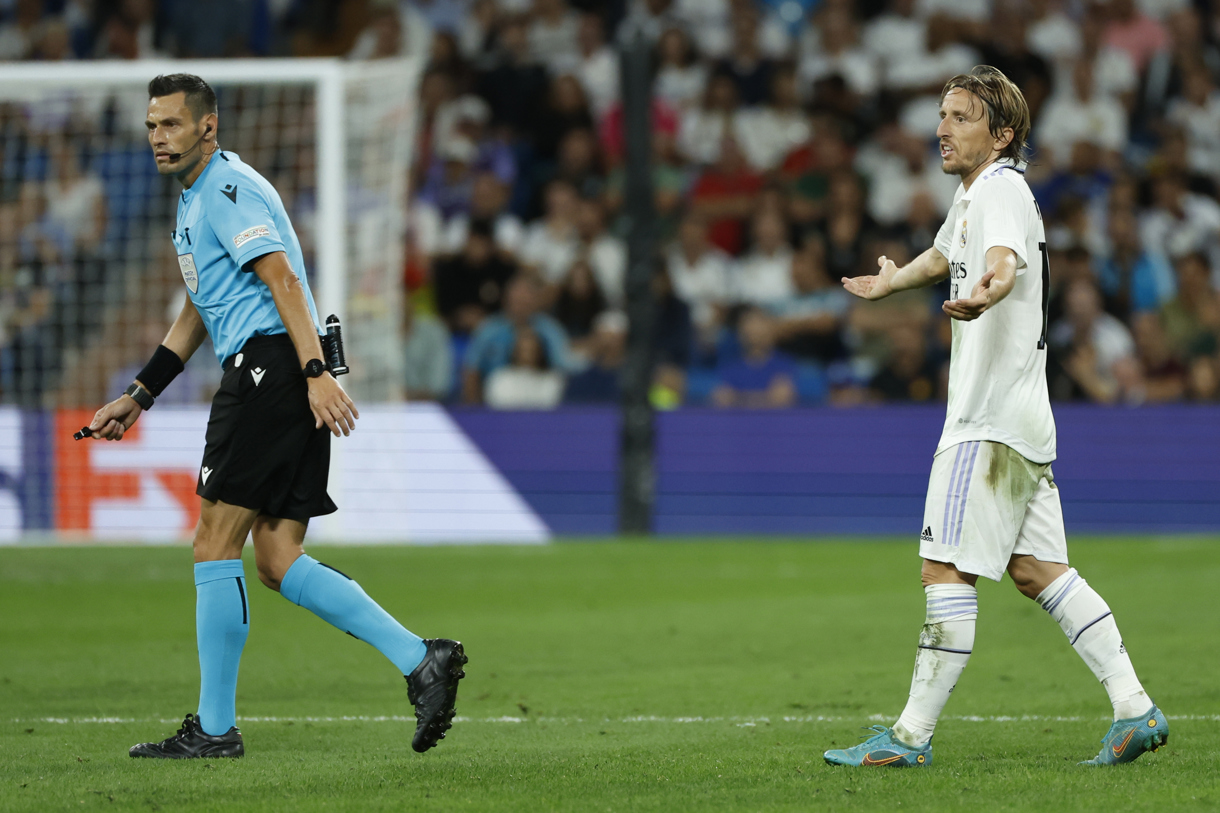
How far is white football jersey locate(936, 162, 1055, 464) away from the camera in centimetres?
475

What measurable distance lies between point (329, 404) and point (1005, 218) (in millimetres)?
2155

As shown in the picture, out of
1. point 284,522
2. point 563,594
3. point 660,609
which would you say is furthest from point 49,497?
point 284,522

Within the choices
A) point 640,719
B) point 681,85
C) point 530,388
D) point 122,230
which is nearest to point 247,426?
point 640,719

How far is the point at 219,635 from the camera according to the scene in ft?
17.0

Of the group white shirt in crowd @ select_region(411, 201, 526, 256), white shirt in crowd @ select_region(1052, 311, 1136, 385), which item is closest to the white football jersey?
white shirt in crowd @ select_region(1052, 311, 1136, 385)

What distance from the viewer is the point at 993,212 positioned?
4.67 metres

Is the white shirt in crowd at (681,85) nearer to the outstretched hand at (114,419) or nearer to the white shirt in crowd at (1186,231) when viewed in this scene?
the white shirt in crowd at (1186,231)

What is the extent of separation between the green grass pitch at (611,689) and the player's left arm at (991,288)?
1331 mm

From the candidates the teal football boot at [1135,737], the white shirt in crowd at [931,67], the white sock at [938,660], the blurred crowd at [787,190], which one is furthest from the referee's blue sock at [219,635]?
the white shirt in crowd at [931,67]

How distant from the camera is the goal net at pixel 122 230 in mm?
14375

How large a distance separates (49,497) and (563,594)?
5888mm

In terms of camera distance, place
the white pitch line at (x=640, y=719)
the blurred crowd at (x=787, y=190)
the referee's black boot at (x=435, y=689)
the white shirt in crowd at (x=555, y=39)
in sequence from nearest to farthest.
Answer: the referee's black boot at (x=435, y=689) < the white pitch line at (x=640, y=719) < the blurred crowd at (x=787, y=190) < the white shirt in crowd at (x=555, y=39)

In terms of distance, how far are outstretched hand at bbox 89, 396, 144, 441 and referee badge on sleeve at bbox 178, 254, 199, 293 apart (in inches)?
19.7

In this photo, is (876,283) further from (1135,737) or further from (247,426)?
(247,426)
